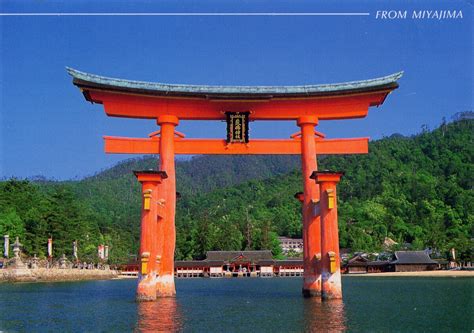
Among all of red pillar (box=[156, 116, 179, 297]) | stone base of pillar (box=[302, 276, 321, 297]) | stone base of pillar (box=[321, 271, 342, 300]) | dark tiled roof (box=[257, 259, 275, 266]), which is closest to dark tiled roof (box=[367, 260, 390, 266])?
dark tiled roof (box=[257, 259, 275, 266])

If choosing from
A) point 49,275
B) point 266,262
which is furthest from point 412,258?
point 49,275

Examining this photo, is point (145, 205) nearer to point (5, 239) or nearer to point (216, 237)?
point (5, 239)

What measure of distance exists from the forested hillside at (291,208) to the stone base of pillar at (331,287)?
34538 mm

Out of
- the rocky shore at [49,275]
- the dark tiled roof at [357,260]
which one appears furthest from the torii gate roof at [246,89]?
the dark tiled roof at [357,260]

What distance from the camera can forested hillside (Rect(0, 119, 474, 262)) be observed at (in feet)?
184

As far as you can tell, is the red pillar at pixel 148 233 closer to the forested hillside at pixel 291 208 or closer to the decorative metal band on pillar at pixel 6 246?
the decorative metal band on pillar at pixel 6 246

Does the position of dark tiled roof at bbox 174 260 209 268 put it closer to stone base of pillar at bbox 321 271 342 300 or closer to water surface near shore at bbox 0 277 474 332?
water surface near shore at bbox 0 277 474 332

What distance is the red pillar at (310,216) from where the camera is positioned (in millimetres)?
20609

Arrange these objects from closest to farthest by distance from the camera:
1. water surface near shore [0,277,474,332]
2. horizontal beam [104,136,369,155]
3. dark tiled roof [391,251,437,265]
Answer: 1. water surface near shore [0,277,474,332]
2. horizontal beam [104,136,369,155]
3. dark tiled roof [391,251,437,265]

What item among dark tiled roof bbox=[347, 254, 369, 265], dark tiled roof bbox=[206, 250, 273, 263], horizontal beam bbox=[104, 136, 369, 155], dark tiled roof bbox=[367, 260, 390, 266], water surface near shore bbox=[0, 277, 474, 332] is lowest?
water surface near shore bbox=[0, 277, 474, 332]

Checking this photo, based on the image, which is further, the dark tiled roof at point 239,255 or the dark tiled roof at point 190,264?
the dark tiled roof at point 239,255

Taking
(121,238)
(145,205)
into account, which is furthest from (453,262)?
(145,205)

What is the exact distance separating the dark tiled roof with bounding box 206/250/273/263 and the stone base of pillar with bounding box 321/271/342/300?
5914 cm

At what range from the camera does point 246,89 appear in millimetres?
20750
